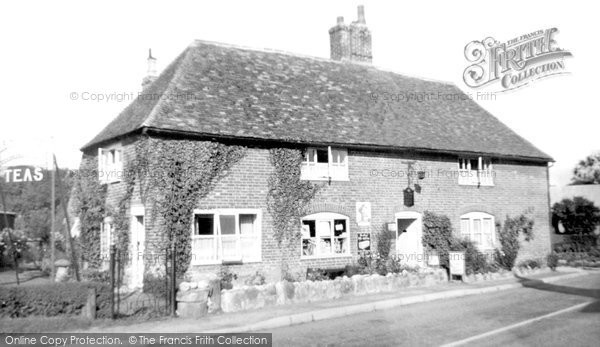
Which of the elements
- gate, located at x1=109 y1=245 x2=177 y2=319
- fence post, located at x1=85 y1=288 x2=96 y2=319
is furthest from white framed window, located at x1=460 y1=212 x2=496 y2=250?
fence post, located at x1=85 y1=288 x2=96 y2=319

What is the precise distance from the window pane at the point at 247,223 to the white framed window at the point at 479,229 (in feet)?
29.6

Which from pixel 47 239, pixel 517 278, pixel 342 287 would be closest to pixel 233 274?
pixel 342 287

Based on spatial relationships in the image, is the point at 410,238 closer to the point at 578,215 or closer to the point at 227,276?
the point at 227,276

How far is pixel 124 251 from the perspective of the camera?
18578 millimetres

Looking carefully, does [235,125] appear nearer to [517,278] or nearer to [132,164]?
[132,164]

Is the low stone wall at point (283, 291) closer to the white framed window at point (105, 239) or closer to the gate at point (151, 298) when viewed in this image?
the gate at point (151, 298)

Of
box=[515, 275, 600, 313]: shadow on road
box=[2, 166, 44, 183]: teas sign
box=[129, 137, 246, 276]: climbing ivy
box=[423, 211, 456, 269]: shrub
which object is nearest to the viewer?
box=[515, 275, 600, 313]: shadow on road

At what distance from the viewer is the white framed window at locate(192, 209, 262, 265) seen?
57.4 feet

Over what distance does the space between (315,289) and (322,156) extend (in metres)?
5.60

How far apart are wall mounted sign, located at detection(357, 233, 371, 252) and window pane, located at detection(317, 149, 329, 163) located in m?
2.81

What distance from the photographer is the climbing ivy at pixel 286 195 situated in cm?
1875

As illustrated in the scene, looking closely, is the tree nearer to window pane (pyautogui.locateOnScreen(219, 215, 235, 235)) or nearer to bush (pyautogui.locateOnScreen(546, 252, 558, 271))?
bush (pyautogui.locateOnScreen(546, 252, 558, 271))

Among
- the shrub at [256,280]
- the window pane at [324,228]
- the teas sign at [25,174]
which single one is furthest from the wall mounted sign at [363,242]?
the teas sign at [25,174]

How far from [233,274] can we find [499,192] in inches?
489
